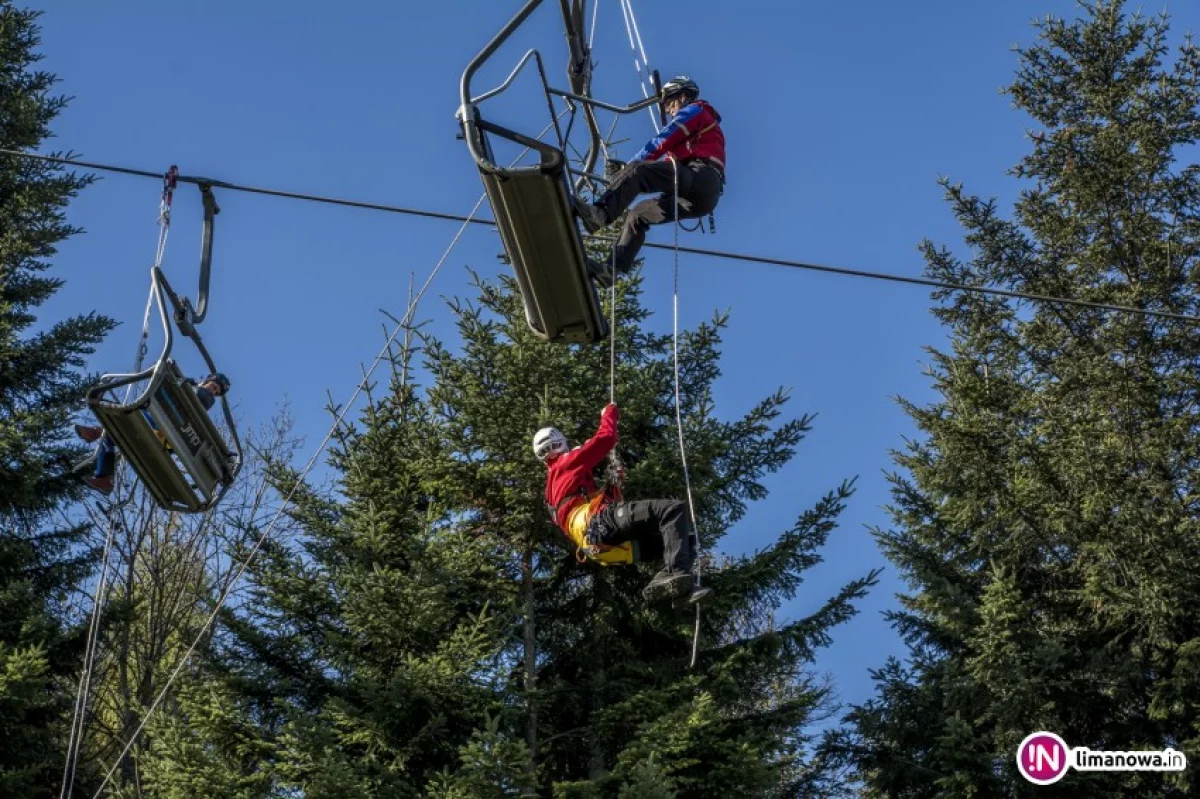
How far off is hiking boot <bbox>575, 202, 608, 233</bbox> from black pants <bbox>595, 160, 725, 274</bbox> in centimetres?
8

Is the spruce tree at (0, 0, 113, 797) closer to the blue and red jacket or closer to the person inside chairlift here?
the person inside chairlift

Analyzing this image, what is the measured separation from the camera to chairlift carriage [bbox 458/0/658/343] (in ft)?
25.1

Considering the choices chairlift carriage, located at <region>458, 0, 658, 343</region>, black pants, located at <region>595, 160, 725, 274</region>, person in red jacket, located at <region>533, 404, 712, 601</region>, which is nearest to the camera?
chairlift carriage, located at <region>458, 0, 658, 343</region>

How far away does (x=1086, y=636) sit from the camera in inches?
574

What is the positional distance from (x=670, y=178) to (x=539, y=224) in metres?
1.50

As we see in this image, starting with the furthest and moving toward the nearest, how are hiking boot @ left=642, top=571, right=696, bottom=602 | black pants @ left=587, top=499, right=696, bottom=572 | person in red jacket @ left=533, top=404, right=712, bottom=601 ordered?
black pants @ left=587, top=499, right=696, bottom=572 < person in red jacket @ left=533, top=404, right=712, bottom=601 < hiking boot @ left=642, top=571, right=696, bottom=602

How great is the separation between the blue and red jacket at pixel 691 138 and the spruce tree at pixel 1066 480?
5796mm

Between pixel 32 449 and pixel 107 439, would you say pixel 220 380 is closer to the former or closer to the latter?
pixel 107 439

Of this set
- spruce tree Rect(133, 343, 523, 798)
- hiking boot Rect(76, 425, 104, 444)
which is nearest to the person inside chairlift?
hiking boot Rect(76, 425, 104, 444)

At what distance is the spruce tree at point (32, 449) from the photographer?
13094 mm

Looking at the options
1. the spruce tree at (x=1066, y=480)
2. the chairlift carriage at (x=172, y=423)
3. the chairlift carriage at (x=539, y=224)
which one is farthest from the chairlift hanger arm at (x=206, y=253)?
the spruce tree at (x=1066, y=480)

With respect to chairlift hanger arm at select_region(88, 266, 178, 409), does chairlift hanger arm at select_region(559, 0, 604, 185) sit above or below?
above

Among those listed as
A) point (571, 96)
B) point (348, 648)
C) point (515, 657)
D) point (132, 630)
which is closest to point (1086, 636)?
point (515, 657)

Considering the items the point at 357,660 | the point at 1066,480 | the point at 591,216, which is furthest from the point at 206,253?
the point at 1066,480
